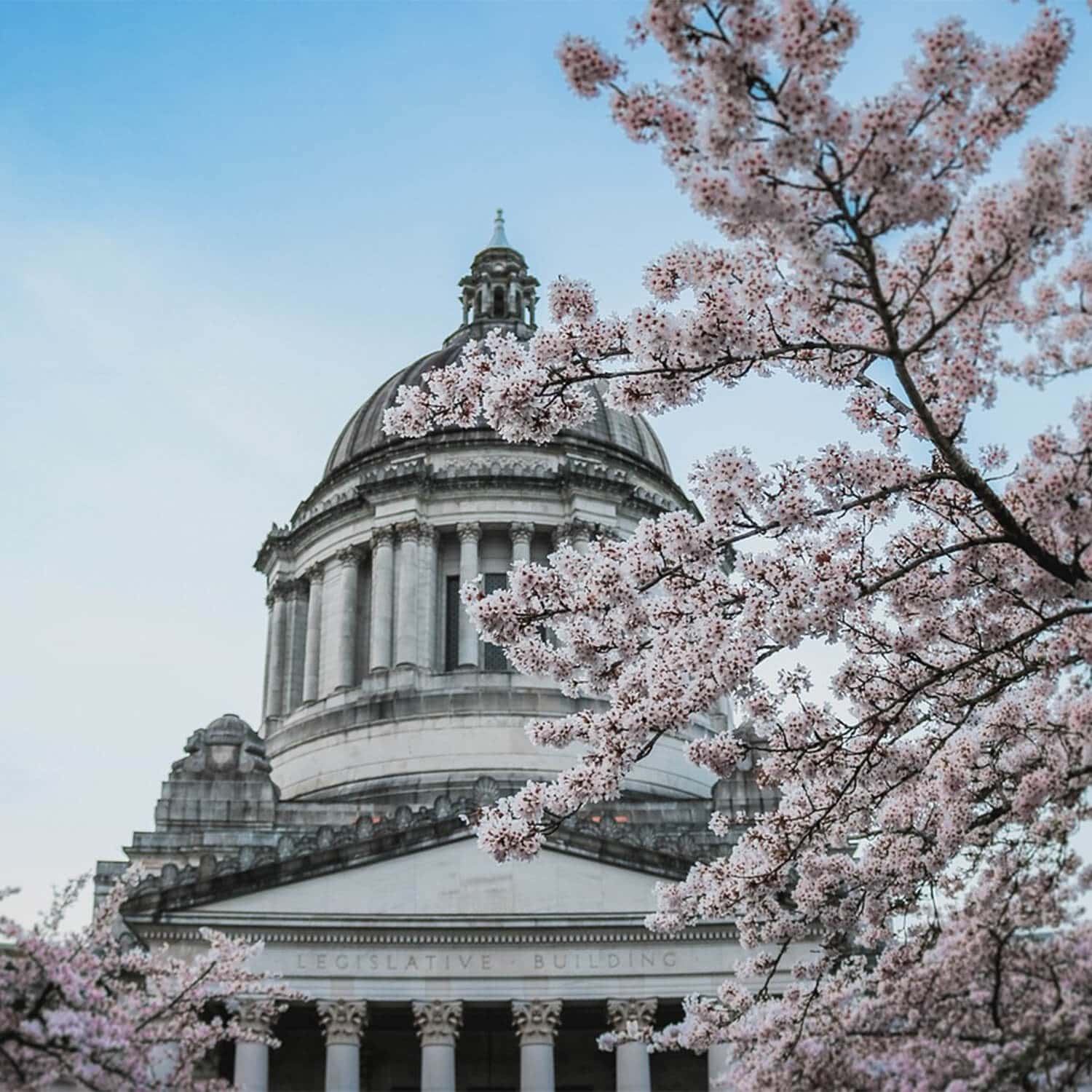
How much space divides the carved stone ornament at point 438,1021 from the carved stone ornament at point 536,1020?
1.36 metres

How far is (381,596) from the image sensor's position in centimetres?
4953

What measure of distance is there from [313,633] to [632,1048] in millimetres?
22738

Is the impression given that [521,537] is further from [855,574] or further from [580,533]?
[855,574]

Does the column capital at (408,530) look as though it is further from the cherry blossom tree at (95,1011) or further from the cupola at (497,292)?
the cherry blossom tree at (95,1011)

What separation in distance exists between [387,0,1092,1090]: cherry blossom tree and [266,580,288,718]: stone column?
3538 cm

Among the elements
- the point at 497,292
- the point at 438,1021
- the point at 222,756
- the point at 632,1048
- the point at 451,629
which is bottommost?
the point at 632,1048

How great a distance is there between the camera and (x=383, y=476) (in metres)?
51.6

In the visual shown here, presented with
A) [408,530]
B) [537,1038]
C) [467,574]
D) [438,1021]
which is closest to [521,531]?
[467,574]

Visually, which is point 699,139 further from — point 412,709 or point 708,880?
point 412,709

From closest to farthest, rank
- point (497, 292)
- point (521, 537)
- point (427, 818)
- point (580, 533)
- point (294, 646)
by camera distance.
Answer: point (427, 818)
point (521, 537)
point (580, 533)
point (294, 646)
point (497, 292)

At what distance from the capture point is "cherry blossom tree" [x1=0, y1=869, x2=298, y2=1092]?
41.9ft

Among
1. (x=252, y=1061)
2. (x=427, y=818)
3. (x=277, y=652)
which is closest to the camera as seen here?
(x=252, y=1061)

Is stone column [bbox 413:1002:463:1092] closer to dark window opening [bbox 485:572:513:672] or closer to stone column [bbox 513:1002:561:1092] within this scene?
stone column [bbox 513:1002:561:1092]

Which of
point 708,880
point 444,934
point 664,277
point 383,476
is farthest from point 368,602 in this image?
point 664,277
